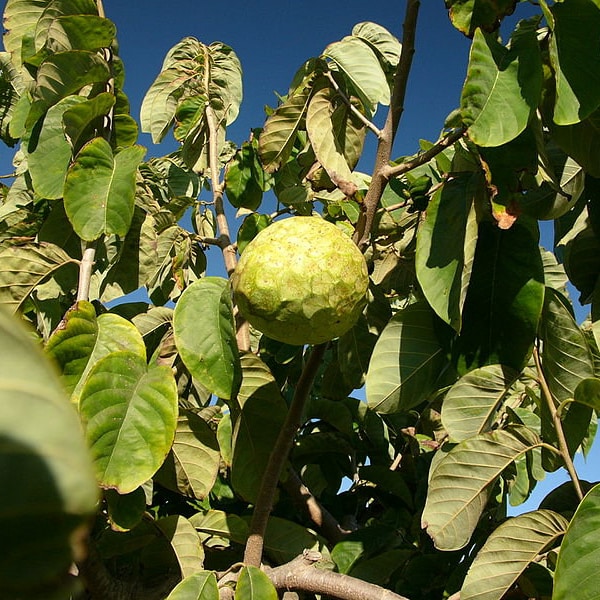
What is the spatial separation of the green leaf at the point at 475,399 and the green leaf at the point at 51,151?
1.13m

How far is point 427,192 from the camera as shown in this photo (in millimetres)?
1613

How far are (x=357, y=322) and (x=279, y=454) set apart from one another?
0.40m

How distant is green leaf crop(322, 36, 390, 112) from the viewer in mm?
1644

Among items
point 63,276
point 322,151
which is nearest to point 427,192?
point 322,151

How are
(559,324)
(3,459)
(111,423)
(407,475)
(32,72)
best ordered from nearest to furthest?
1. (3,459)
2. (111,423)
3. (559,324)
4. (32,72)
5. (407,475)

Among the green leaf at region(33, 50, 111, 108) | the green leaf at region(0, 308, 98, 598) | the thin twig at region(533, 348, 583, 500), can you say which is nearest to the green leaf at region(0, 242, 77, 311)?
the green leaf at region(33, 50, 111, 108)

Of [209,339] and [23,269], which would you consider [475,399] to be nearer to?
[209,339]

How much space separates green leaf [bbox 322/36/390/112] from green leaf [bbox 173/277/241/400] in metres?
0.62

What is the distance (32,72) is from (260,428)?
3.73 ft

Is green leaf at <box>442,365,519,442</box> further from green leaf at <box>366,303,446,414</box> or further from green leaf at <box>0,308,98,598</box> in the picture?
green leaf at <box>0,308,98,598</box>

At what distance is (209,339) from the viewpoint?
1359 mm

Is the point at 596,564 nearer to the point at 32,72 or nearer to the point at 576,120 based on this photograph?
the point at 576,120

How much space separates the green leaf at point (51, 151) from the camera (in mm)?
1800

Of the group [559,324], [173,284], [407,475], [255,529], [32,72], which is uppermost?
[32,72]
